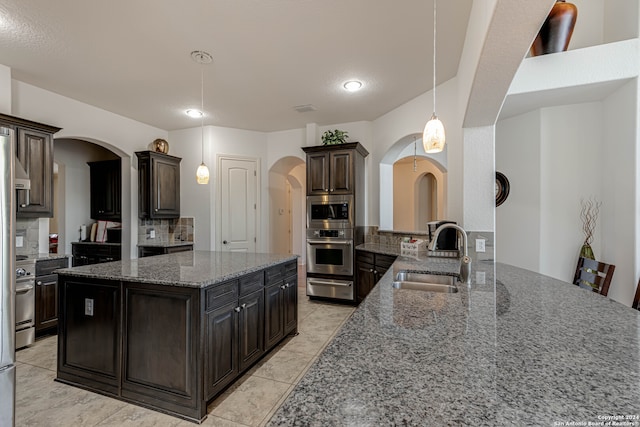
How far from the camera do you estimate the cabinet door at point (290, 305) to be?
292cm

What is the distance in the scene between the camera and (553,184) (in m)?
3.20

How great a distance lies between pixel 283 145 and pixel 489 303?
14.7 ft

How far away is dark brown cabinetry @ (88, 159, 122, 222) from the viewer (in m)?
4.79

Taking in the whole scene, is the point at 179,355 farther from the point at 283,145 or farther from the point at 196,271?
the point at 283,145

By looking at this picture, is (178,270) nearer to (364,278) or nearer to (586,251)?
(364,278)

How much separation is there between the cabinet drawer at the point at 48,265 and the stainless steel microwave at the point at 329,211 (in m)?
3.01

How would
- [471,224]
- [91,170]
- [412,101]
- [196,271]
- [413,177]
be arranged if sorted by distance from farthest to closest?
1. [413,177]
2. [91,170]
3. [412,101]
4. [471,224]
5. [196,271]

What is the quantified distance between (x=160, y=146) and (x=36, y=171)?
5.91ft

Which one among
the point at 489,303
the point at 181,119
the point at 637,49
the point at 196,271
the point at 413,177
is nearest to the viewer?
the point at 489,303

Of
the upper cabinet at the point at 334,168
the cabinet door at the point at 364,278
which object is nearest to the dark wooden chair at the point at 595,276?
the cabinet door at the point at 364,278

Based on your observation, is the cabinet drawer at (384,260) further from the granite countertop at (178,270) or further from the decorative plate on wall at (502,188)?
the decorative plate on wall at (502,188)

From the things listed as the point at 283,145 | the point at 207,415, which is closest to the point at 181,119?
the point at 283,145

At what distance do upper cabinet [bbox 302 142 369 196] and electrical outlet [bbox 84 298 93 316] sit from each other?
294 centimetres

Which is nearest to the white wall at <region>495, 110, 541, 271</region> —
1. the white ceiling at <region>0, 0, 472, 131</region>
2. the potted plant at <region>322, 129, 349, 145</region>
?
the white ceiling at <region>0, 0, 472, 131</region>
